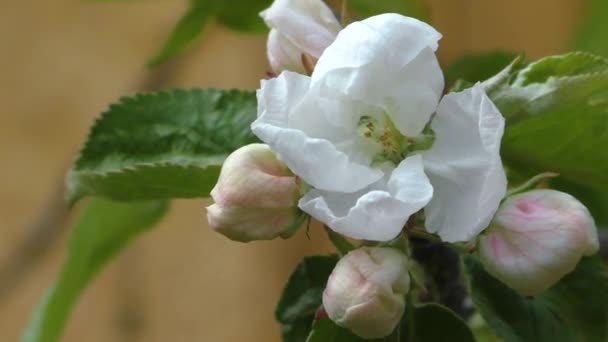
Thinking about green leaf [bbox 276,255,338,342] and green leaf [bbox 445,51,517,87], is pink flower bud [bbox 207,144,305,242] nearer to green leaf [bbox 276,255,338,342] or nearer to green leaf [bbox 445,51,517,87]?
green leaf [bbox 276,255,338,342]

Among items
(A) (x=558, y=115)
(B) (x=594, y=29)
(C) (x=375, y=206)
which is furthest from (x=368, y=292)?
(B) (x=594, y=29)

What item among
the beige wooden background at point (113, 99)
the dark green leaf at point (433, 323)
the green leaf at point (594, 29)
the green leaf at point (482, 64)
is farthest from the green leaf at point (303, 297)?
the beige wooden background at point (113, 99)

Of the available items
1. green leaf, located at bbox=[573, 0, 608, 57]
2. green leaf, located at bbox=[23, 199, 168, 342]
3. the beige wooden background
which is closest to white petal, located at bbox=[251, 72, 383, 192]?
green leaf, located at bbox=[23, 199, 168, 342]

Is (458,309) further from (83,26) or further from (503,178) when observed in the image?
(83,26)

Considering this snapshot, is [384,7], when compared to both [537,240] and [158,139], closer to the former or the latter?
[158,139]

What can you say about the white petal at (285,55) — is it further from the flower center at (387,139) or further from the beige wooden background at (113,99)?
the beige wooden background at (113,99)

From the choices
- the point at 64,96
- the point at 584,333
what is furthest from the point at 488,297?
the point at 64,96
